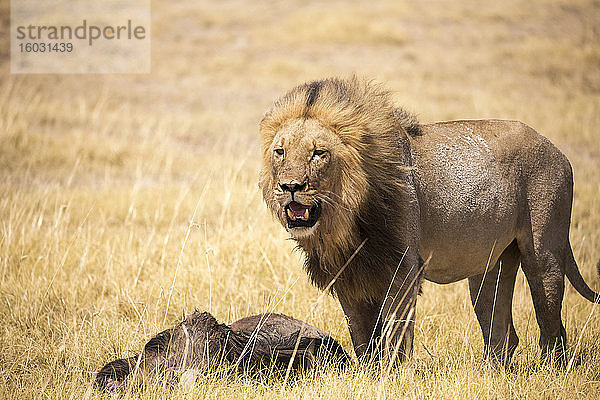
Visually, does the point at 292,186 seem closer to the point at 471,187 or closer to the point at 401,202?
the point at 401,202

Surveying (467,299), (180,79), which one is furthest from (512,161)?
(180,79)

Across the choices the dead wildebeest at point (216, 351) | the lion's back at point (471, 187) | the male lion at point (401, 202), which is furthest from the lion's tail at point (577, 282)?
the dead wildebeest at point (216, 351)

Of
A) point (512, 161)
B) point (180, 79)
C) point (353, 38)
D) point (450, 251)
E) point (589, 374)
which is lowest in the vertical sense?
point (589, 374)

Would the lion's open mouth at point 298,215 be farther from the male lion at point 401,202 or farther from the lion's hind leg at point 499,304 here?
the lion's hind leg at point 499,304

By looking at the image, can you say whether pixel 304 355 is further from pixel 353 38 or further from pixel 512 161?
pixel 353 38

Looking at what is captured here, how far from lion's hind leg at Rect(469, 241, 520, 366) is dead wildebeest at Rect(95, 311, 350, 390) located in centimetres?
112

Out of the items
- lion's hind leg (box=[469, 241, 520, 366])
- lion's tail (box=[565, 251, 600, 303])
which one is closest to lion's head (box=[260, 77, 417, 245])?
lion's hind leg (box=[469, 241, 520, 366])

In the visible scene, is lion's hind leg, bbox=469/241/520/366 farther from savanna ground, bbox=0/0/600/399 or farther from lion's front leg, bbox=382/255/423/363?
lion's front leg, bbox=382/255/423/363

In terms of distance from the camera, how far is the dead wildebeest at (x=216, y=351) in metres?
Answer: 3.70

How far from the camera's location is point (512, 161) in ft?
13.9

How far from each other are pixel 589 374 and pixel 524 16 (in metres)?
19.8

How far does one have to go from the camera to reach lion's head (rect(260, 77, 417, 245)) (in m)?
3.44

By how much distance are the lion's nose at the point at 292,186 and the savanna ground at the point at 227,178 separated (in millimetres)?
1035

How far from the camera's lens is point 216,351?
385cm
